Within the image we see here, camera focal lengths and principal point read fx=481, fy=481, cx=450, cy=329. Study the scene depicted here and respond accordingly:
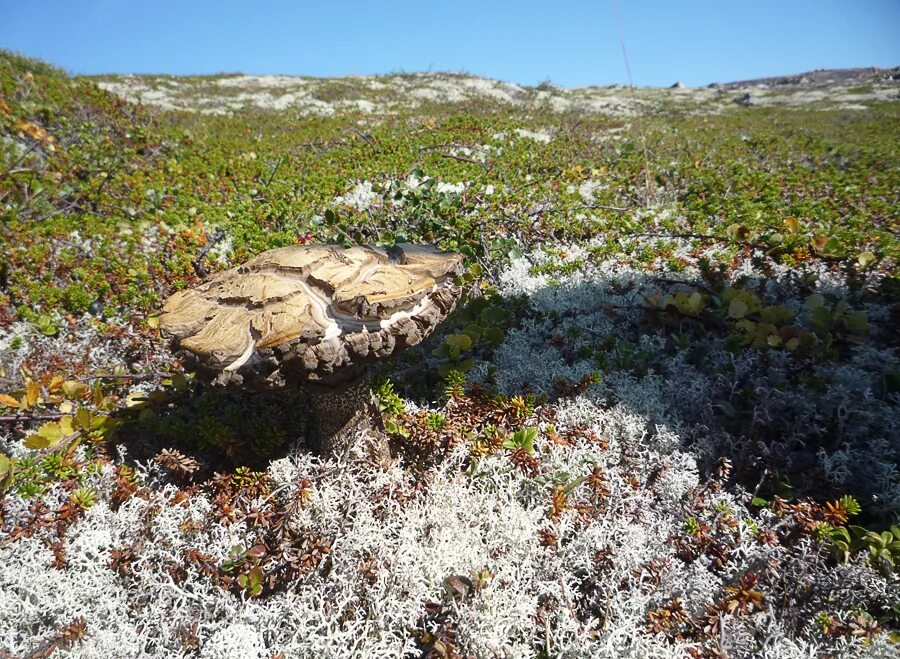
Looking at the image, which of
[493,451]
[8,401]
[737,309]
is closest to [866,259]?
[737,309]

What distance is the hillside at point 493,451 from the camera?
2.05 meters

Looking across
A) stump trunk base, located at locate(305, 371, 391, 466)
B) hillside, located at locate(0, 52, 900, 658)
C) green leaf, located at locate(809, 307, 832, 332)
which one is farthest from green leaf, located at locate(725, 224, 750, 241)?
stump trunk base, located at locate(305, 371, 391, 466)

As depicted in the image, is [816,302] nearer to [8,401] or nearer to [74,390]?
[74,390]

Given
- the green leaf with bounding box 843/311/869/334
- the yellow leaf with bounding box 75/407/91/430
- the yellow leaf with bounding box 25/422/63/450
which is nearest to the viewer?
the yellow leaf with bounding box 25/422/63/450

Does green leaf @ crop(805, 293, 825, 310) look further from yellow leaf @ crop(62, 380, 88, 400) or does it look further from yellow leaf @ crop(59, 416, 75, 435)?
yellow leaf @ crop(62, 380, 88, 400)

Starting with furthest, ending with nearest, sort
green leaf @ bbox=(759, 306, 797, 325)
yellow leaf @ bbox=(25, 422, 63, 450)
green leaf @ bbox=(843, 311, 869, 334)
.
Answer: green leaf @ bbox=(759, 306, 797, 325) → green leaf @ bbox=(843, 311, 869, 334) → yellow leaf @ bbox=(25, 422, 63, 450)

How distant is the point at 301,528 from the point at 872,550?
2.52 meters

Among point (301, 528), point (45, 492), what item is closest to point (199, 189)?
point (45, 492)

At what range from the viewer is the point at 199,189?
644 centimetres

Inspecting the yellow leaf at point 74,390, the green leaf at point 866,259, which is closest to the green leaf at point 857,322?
the green leaf at point 866,259

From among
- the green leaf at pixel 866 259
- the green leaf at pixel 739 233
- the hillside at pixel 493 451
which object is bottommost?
the hillside at pixel 493 451

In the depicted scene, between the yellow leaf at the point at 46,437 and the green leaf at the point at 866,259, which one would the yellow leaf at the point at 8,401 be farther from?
the green leaf at the point at 866,259

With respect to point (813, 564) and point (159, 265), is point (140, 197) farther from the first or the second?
point (813, 564)

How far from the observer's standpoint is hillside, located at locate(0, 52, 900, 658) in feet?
6.72
